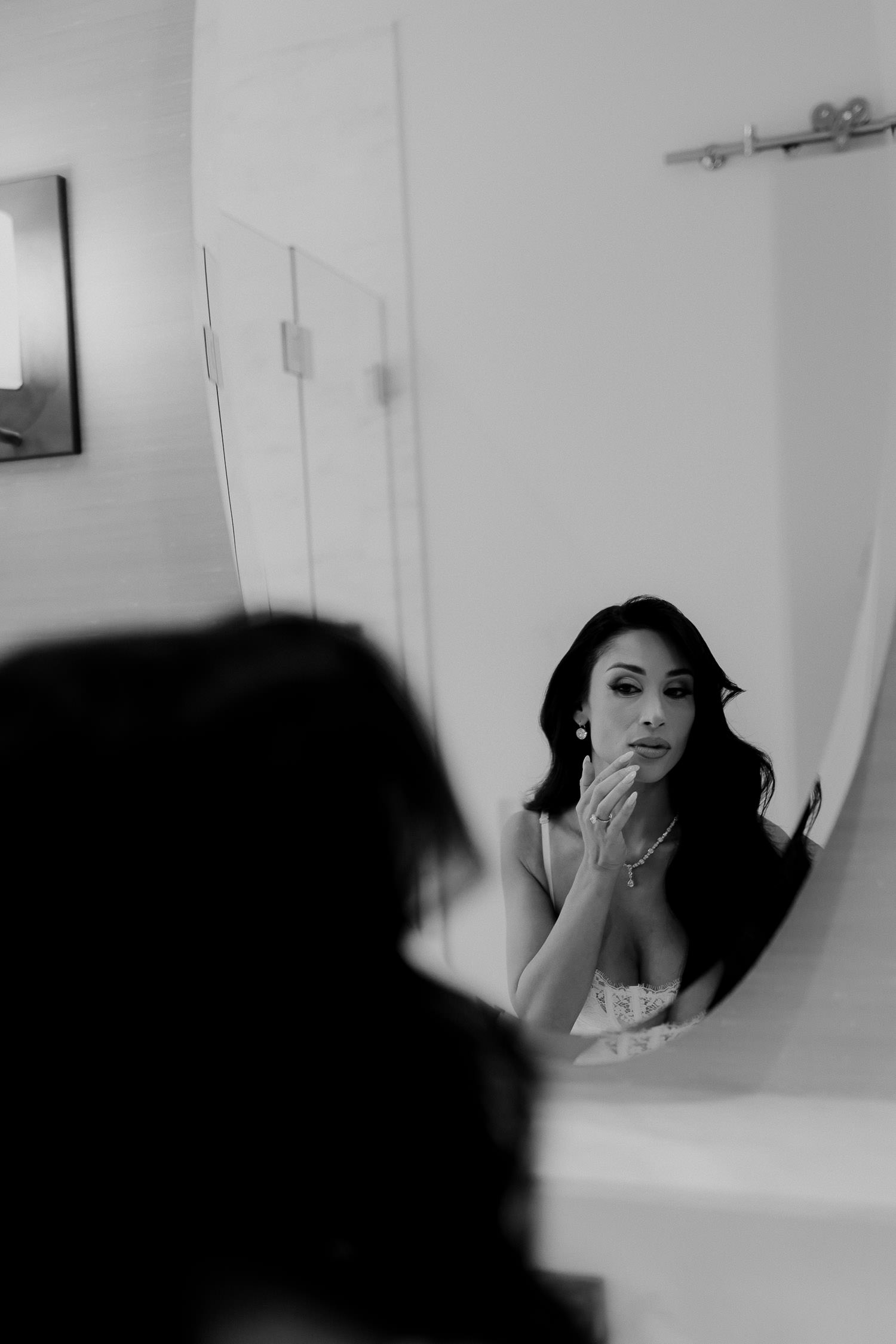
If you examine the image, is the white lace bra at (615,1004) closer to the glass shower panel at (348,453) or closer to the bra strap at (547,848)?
the bra strap at (547,848)

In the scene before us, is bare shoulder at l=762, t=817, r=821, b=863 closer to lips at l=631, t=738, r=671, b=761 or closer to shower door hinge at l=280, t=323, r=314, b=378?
lips at l=631, t=738, r=671, b=761

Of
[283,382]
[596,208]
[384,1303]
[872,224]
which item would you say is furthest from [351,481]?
[384,1303]

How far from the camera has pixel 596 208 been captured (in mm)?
938

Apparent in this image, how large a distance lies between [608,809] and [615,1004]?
15 cm

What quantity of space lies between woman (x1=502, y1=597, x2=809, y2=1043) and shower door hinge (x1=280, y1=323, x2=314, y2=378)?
0.32 metres

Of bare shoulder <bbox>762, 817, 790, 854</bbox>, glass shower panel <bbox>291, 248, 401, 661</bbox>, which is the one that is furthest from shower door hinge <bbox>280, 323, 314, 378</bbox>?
bare shoulder <bbox>762, 817, 790, 854</bbox>

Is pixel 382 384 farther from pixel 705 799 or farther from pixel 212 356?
pixel 705 799

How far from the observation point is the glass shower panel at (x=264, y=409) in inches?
40.6

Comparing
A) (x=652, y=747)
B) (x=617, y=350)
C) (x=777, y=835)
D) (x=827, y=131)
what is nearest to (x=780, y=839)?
(x=777, y=835)

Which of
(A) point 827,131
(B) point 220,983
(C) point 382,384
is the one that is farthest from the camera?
(C) point 382,384

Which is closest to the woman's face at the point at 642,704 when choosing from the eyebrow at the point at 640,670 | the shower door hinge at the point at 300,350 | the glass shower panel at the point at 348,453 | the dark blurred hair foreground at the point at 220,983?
the eyebrow at the point at 640,670

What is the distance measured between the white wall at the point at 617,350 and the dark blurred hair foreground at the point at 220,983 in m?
0.63

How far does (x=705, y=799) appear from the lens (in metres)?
0.94

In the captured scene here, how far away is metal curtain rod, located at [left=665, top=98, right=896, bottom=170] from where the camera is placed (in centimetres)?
87
